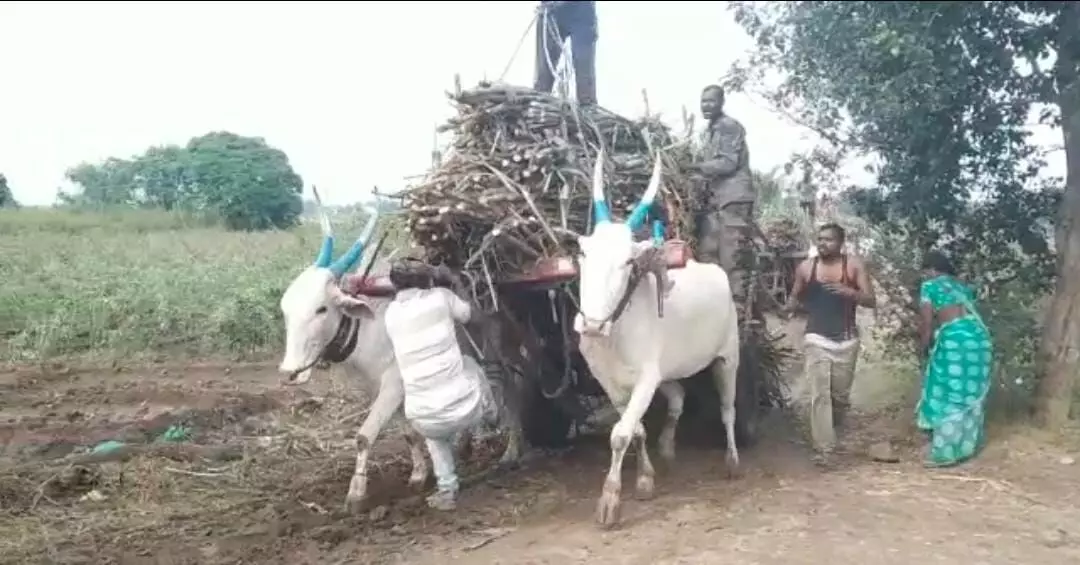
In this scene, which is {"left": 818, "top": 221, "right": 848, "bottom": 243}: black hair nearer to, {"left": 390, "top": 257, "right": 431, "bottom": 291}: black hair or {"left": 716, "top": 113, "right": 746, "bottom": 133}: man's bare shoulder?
{"left": 716, "top": 113, "right": 746, "bottom": 133}: man's bare shoulder

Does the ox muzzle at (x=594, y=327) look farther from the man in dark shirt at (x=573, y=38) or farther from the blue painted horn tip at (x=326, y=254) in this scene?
the man in dark shirt at (x=573, y=38)

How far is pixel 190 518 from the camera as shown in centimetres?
682

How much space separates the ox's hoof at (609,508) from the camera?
6086 millimetres

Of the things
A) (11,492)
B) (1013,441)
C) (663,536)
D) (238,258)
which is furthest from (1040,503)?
(238,258)

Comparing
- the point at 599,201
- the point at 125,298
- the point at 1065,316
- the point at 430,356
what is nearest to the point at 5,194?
the point at 125,298

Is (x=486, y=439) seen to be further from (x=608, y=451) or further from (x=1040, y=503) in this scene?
(x=1040, y=503)

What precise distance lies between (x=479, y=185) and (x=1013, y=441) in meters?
4.40

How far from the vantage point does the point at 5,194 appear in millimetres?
14695

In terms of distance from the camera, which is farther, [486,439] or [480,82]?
[486,439]

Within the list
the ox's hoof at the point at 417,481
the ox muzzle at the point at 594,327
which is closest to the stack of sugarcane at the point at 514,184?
the ox muzzle at the point at 594,327

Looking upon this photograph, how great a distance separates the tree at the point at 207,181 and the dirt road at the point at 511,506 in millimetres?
11244

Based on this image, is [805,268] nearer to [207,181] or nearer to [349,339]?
[349,339]

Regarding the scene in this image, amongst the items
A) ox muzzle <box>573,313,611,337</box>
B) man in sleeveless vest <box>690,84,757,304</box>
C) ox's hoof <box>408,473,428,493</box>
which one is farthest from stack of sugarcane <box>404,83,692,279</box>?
ox's hoof <box>408,473,428,493</box>

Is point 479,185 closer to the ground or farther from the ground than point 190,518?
farther from the ground
